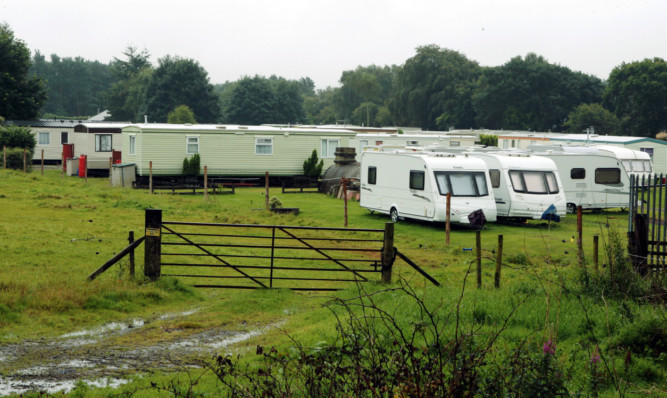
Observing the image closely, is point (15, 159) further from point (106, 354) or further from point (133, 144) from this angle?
point (106, 354)

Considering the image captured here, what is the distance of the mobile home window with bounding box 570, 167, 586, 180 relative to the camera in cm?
2777

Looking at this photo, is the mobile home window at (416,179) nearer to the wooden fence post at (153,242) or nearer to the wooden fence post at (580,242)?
the wooden fence post at (580,242)

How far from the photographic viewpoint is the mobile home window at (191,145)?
36.2 metres

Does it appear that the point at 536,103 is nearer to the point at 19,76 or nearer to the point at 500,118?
the point at 500,118

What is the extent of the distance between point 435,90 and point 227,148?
62.7 m

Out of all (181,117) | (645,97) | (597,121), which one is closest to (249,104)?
(181,117)

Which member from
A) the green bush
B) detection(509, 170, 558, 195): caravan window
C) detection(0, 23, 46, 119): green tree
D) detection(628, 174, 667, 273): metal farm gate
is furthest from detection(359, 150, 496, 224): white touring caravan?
detection(0, 23, 46, 119): green tree

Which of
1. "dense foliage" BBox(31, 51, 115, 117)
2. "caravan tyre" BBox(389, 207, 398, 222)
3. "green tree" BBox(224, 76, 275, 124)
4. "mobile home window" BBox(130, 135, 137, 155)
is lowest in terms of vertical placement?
"caravan tyre" BBox(389, 207, 398, 222)

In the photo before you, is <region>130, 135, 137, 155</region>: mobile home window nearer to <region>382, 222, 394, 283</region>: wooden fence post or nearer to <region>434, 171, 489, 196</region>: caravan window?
<region>434, 171, 489, 196</region>: caravan window

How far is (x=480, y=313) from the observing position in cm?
925

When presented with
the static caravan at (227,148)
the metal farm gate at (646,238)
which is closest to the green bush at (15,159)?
the static caravan at (227,148)

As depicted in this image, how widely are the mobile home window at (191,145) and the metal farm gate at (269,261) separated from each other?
52.9 feet

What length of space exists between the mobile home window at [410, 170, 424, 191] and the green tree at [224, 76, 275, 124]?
73258mm

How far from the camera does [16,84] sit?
56.5m
